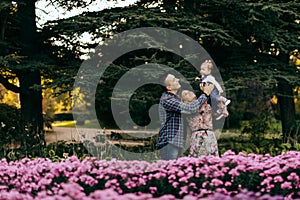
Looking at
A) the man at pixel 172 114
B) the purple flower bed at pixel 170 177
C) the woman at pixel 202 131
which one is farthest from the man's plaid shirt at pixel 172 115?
the purple flower bed at pixel 170 177

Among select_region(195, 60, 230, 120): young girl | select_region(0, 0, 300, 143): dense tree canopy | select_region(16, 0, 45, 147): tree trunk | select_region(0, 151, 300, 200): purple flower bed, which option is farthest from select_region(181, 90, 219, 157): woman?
select_region(16, 0, 45, 147): tree trunk

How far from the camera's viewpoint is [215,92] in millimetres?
6504

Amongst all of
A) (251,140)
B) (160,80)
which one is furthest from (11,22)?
(251,140)

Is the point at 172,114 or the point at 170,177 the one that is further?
the point at 172,114

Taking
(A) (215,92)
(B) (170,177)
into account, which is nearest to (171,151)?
(A) (215,92)

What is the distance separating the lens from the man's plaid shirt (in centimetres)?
565

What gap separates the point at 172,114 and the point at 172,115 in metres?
0.01

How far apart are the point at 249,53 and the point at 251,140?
1.97 metres

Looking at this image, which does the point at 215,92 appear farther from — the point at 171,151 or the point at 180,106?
the point at 171,151

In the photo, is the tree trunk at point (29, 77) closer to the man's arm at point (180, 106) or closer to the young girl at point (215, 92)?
the young girl at point (215, 92)

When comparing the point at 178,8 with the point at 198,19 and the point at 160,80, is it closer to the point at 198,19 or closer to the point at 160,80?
the point at 198,19

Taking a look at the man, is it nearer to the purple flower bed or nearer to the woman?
the woman

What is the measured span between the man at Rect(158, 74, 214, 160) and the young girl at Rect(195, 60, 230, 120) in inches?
20.0

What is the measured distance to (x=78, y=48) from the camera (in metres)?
9.69
